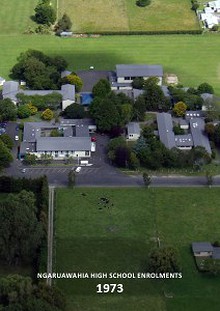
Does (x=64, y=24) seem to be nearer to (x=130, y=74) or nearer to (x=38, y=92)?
(x=130, y=74)

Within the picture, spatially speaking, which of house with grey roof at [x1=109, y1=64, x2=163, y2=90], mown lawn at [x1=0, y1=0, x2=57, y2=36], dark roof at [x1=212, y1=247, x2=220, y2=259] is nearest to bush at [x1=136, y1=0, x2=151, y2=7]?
mown lawn at [x1=0, y1=0, x2=57, y2=36]

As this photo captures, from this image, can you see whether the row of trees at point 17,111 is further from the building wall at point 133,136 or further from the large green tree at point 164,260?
the large green tree at point 164,260

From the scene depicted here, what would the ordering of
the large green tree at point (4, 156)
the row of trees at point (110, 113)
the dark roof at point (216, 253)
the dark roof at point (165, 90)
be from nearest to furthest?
the dark roof at point (216, 253)
the large green tree at point (4, 156)
the row of trees at point (110, 113)
the dark roof at point (165, 90)

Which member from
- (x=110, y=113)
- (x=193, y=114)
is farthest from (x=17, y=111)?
(x=193, y=114)

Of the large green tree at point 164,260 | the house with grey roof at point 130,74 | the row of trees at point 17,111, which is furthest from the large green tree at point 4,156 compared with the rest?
the large green tree at point 164,260

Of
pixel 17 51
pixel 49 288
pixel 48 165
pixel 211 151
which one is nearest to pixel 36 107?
pixel 48 165

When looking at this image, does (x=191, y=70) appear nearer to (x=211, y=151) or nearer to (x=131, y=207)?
(x=211, y=151)
